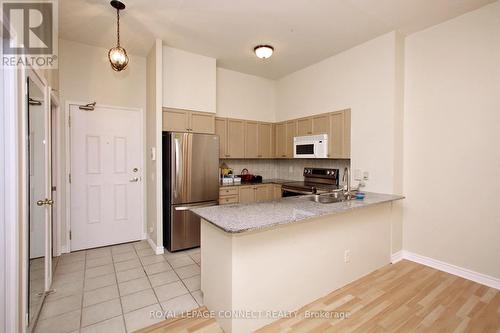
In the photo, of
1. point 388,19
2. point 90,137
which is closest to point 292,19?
point 388,19

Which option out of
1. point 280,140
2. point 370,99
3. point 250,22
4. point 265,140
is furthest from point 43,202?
point 370,99

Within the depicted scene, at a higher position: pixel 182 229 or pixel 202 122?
pixel 202 122

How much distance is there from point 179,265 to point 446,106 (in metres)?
3.74

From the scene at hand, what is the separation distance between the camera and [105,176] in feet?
12.0

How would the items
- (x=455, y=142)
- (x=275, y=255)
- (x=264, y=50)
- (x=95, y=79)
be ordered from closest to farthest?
(x=275, y=255)
(x=455, y=142)
(x=264, y=50)
(x=95, y=79)

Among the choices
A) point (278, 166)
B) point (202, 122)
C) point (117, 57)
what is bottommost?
point (278, 166)

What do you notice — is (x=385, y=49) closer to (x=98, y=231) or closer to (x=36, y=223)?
(x=36, y=223)

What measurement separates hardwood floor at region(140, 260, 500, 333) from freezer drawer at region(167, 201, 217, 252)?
1.50 metres

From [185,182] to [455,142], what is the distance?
134 inches

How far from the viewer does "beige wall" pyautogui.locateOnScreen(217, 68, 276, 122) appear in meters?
4.48

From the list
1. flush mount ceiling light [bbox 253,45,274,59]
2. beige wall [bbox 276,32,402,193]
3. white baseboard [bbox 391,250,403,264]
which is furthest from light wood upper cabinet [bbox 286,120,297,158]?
white baseboard [bbox 391,250,403,264]

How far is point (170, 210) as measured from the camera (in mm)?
3371

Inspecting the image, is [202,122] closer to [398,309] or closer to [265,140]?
[265,140]

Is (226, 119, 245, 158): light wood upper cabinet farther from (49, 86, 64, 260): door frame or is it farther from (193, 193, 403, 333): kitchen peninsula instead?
(49, 86, 64, 260): door frame
